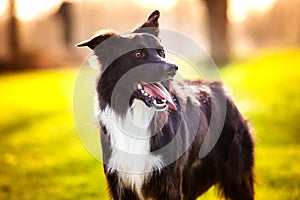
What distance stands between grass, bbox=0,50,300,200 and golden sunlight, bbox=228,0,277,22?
0.60 m

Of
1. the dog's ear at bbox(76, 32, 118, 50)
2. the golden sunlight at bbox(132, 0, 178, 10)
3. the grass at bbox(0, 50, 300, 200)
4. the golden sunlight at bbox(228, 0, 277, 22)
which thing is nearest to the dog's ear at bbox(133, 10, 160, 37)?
the dog's ear at bbox(76, 32, 118, 50)

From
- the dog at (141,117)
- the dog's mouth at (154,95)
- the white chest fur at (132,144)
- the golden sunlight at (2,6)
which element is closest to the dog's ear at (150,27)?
the dog at (141,117)

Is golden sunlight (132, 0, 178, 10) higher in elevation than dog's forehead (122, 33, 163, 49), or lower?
lower

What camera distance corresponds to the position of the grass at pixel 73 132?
14.3ft

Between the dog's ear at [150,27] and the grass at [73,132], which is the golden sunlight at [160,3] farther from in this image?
the dog's ear at [150,27]

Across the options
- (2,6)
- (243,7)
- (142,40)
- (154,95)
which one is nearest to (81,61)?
(2,6)

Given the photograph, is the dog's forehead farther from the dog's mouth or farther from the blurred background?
the blurred background

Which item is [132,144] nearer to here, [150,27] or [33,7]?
[150,27]

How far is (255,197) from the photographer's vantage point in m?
3.87

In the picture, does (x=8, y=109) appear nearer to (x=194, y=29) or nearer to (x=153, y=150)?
(x=194, y=29)

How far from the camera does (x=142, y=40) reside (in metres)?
2.98

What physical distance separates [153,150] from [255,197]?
131cm

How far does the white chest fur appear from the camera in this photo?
9.69 feet

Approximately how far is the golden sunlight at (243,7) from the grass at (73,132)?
0.60m
